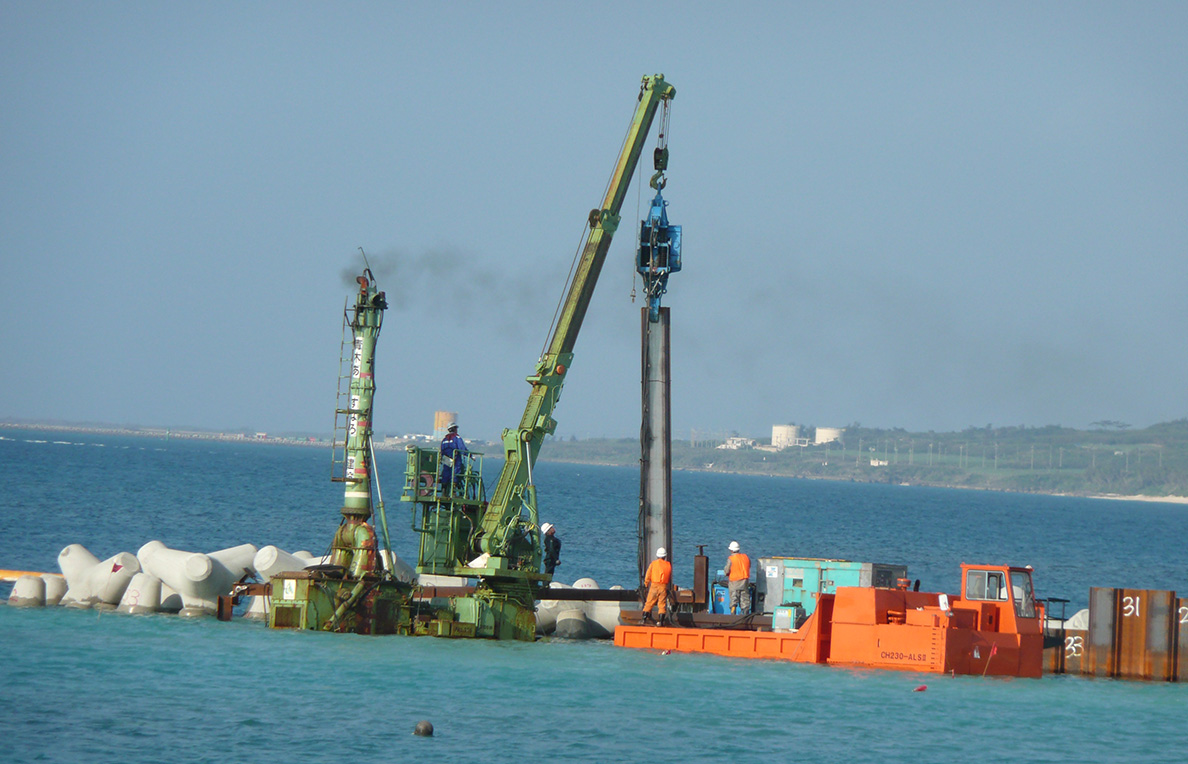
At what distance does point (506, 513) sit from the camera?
3059 centimetres

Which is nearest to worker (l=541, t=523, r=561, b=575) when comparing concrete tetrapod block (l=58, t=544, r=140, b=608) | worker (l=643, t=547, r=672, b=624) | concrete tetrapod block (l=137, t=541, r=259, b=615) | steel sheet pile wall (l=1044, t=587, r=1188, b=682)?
worker (l=643, t=547, r=672, b=624)

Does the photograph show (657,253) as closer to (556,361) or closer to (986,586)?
(556,361)

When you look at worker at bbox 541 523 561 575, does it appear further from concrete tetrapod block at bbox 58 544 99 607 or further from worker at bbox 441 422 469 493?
concrete tetrapod block at bbox 58 544 99 607

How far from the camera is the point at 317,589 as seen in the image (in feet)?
95.7

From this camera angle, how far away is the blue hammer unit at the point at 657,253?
33156 millimetres

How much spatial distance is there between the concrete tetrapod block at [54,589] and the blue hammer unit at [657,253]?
51.9 ft

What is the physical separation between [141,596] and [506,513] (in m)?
9.21

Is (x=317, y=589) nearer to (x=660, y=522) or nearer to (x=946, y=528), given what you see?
(x=660, y=522)

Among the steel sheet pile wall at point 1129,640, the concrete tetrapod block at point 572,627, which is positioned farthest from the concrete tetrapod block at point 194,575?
the steel sheet pile wall at point 1129,640

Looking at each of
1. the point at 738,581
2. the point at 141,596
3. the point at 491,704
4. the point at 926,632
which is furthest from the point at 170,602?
the point at 926,632

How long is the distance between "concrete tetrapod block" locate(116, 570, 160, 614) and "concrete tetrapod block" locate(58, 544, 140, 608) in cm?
51

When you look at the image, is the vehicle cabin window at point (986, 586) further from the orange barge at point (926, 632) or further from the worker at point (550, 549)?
the worker at point (550, 549)

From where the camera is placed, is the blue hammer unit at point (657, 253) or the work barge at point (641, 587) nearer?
the work barge at point (641, 587)

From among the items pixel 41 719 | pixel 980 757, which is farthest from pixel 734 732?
pixel 41 719
